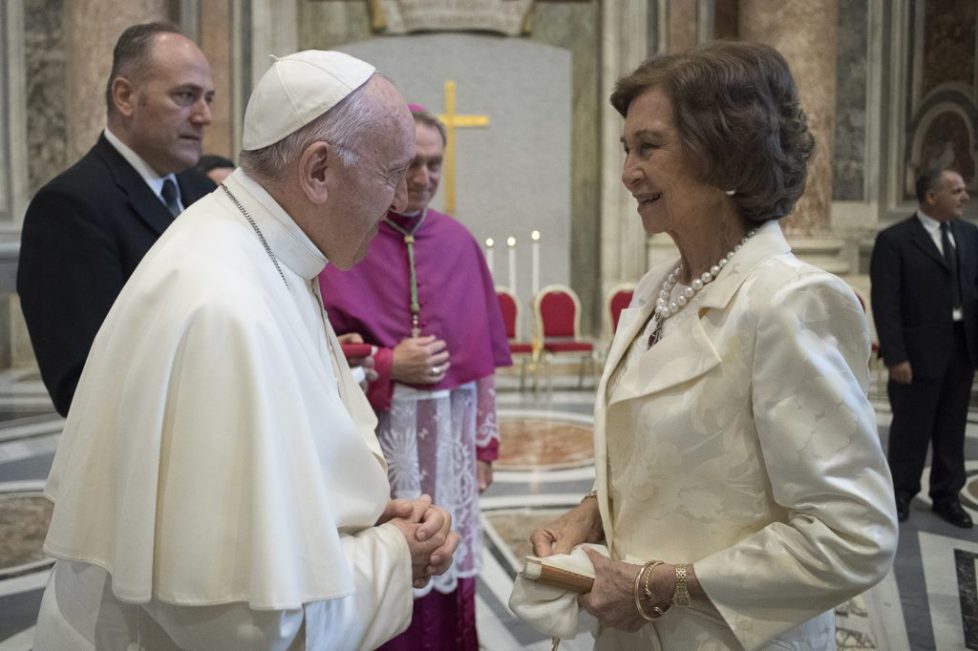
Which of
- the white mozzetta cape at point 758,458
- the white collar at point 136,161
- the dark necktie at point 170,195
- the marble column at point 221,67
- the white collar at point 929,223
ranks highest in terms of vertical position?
the marble column at point 221,67

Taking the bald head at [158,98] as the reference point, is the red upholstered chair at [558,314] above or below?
below

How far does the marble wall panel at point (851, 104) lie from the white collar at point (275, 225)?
10290mm

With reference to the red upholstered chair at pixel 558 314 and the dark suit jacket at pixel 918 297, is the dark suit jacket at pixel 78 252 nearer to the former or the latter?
the dark suit jacket at pixel 918 297

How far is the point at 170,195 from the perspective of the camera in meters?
2.94

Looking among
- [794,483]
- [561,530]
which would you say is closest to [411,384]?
[561,530]

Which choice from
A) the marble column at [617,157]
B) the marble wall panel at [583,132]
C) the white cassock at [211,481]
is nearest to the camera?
the white cassock at [211,481]

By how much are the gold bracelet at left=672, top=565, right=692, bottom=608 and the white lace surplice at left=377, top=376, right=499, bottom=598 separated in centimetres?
151

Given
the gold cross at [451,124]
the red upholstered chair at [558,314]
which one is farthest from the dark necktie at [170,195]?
the gold cross at [451,124]

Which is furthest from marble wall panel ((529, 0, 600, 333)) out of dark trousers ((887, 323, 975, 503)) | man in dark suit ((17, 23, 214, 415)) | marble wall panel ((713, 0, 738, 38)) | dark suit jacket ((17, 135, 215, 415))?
dark suit jacket ((17, 135, 215, 415))

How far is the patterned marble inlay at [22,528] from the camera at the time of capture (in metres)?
4.75

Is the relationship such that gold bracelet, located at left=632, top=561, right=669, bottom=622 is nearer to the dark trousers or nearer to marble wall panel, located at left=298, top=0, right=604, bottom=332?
the dark trousers

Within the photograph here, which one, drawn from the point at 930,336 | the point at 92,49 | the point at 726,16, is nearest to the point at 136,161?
the point at 930,336

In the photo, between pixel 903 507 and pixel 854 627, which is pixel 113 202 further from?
pixel 903 507

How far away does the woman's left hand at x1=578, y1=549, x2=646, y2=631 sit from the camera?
5.68 feet
